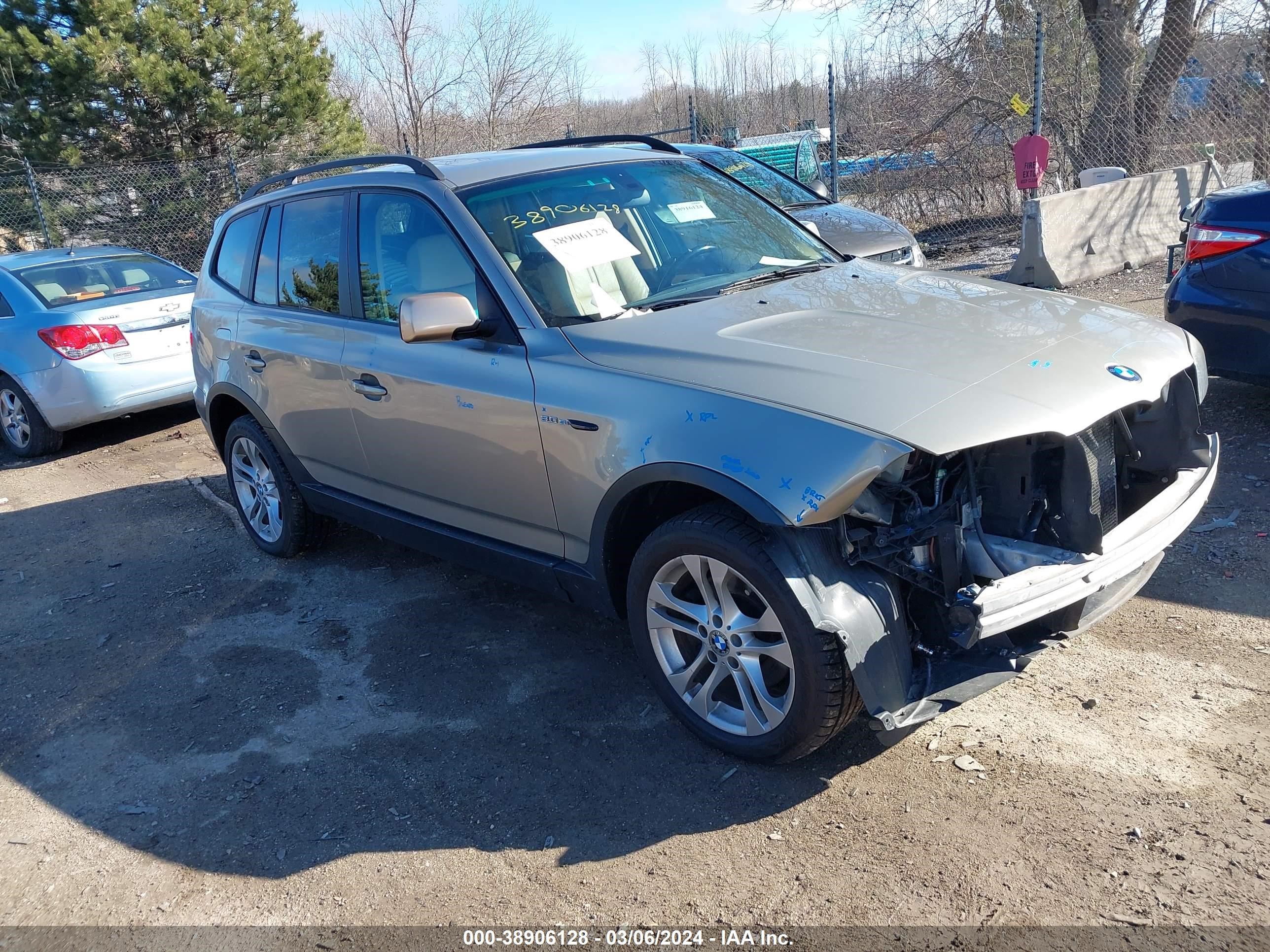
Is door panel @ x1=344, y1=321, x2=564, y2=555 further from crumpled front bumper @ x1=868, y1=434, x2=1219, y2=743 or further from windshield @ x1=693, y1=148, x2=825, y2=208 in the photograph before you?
windshield @ x1=693, y1=148, x2=825, y2=208

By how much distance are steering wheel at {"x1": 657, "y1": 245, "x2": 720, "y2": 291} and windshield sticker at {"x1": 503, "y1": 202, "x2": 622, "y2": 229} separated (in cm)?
33

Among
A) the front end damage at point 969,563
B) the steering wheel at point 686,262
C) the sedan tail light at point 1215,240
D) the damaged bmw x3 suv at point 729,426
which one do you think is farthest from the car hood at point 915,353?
the sedan tail light at point 1215,240

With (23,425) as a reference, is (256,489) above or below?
above

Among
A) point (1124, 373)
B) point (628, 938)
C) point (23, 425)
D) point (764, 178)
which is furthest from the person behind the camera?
point (764, 178)

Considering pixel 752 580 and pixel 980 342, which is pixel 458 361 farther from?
pixel 980 342

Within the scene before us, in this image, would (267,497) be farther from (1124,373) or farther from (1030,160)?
(1030,160)

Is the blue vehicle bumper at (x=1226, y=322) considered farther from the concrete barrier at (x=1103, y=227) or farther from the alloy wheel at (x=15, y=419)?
the alloy wheel at (x=15, y=419)

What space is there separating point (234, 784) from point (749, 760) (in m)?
1.82

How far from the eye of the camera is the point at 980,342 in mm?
3268

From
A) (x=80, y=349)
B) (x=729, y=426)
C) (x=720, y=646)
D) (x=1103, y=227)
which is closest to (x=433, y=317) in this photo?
(x=729, y=426)

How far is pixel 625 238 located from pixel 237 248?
2562mm

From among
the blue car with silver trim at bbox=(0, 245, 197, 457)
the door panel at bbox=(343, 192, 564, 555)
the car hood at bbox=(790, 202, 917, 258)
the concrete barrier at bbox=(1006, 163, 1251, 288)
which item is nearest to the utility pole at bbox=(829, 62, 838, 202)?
the concrete barrier at bbox=(1006, 163, 1251, 288)

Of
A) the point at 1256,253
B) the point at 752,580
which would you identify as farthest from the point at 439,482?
the point at 1256,253

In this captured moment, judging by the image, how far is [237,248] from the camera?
5488mm
